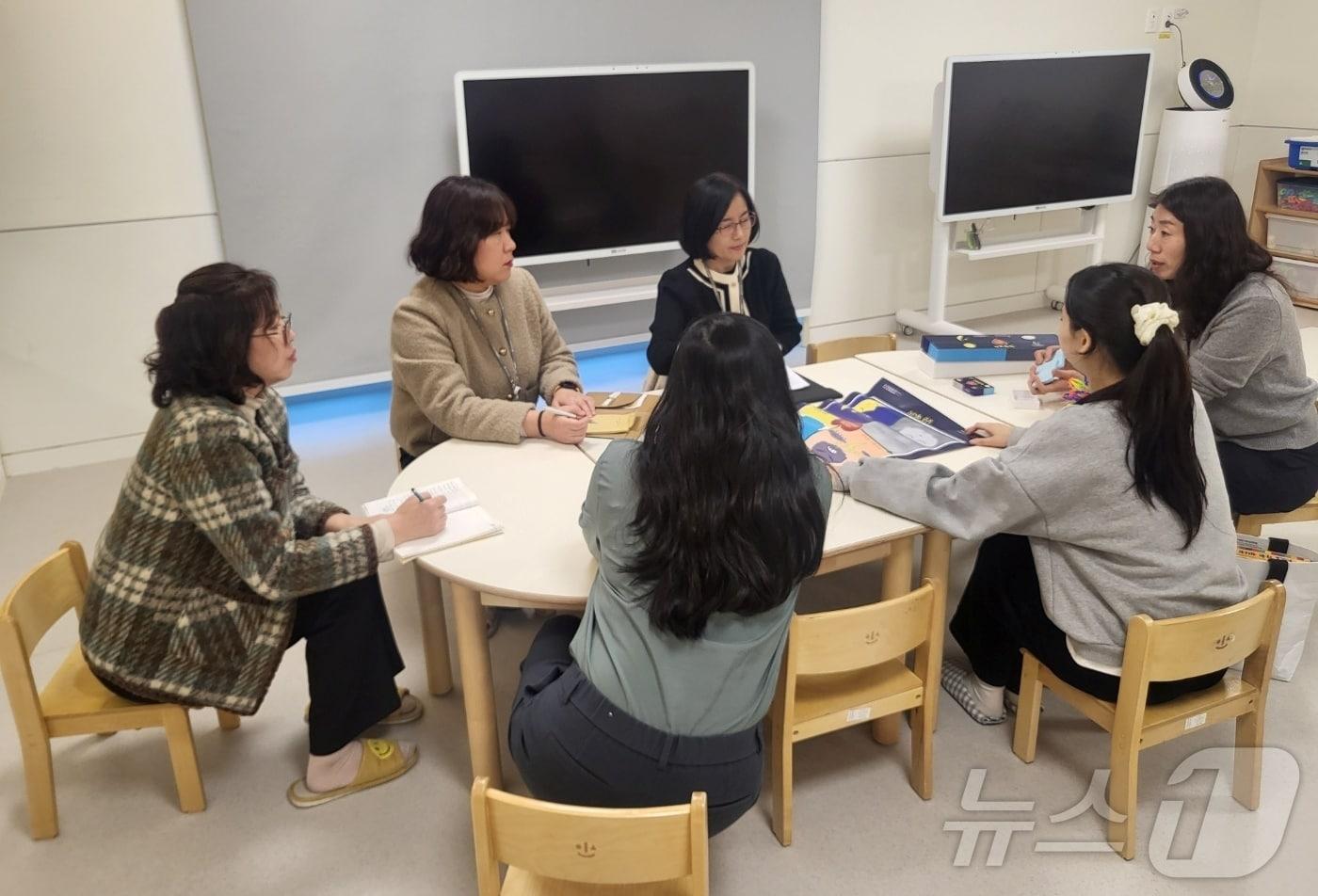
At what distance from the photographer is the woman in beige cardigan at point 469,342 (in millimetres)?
2400

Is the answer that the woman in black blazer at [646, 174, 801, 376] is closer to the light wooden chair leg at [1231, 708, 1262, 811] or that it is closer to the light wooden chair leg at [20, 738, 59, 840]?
the light wooden chair leg at [1231, 708, 1262, 811]

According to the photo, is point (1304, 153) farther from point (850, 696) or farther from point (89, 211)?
point (89, 211)

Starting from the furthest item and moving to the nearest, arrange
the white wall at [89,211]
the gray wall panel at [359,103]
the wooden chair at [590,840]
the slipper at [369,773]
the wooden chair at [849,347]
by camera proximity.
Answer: the gray wall panel at [359,103] → the white wall at [89,211] → the wooden chair at [849,347] → the slipper at [369,773] → the wooden chair at [590,840]

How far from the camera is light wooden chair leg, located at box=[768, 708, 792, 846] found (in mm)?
1911

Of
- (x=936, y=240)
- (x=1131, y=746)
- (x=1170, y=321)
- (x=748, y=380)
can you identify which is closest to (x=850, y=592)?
(x=1131, y=746)

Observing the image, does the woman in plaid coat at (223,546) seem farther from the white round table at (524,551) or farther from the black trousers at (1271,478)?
the black trousers at (1271,478)

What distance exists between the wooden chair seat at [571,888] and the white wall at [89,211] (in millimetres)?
3191

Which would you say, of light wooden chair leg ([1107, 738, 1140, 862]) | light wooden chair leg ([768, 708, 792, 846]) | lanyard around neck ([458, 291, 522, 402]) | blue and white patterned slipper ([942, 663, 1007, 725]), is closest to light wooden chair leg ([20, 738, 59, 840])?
lanyard around neck ([458, 291, 522, 402])

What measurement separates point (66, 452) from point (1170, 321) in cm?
387

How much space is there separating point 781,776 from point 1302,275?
5106 mm

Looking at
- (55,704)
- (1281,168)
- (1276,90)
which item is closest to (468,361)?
(55,704)

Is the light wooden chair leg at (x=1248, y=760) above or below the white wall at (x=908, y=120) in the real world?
below

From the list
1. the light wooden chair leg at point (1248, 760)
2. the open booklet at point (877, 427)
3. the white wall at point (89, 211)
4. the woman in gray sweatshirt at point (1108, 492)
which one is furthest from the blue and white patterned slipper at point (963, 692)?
the white wall at point (89, 211)

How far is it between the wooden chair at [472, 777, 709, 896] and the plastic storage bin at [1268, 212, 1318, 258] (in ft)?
18.5
